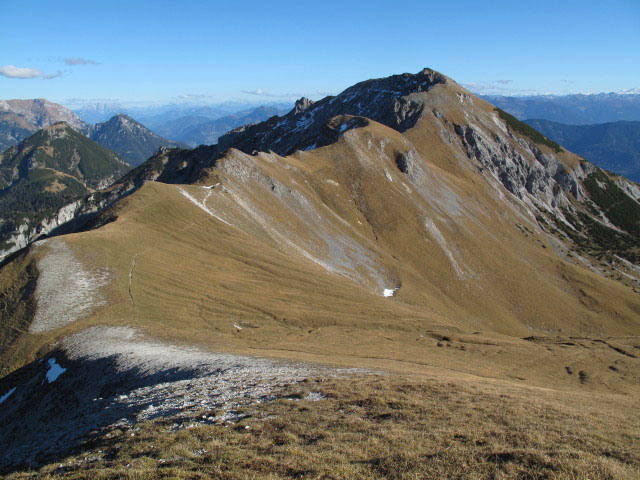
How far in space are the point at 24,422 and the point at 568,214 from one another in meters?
218

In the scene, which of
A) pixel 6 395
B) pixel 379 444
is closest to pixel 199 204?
pixel 6 395

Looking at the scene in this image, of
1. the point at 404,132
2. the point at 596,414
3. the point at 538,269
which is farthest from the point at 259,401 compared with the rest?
the point at 404,132

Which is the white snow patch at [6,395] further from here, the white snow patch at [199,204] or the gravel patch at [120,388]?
the white snow patch at [199,204]

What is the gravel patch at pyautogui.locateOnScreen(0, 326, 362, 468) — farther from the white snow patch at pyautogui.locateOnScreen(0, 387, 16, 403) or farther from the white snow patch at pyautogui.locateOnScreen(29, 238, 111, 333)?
the white snow patch at pyautogui.locateOnScreen(29, 238, 111, 333)

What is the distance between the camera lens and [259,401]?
2464 cm

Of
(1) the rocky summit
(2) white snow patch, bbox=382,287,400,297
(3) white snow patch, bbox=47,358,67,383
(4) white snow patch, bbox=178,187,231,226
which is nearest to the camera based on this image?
(1) the rocky summit

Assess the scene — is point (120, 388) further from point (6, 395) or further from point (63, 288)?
point (63, 288)

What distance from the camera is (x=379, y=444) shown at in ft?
55.5

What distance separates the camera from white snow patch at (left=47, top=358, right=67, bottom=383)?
35.7 metres

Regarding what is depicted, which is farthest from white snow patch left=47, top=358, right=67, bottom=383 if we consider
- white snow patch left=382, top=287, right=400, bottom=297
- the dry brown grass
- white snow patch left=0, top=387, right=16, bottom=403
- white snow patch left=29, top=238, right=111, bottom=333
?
white snow patch left=382, top=287, right=400, bottom=297

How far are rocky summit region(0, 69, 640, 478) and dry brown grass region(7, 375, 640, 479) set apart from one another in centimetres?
15

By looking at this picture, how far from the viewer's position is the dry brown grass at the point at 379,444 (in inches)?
567

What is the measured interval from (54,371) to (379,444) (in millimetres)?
35551

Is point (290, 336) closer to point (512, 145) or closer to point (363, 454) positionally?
point (363, 454)
